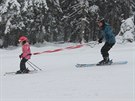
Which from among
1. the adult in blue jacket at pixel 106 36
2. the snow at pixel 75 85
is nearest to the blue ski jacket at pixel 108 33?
the adult in blue jacket at pixel 106 36

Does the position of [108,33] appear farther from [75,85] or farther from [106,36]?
[75,85]

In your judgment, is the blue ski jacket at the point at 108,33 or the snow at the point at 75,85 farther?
the blue ski jacket at the point at 108,33

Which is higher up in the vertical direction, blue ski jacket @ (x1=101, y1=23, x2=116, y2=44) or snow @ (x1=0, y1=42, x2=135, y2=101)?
blue ski jacket @ (x1=101, y1=23, x2=116, y2=44)

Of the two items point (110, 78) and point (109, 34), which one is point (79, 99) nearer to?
point (110, 78)

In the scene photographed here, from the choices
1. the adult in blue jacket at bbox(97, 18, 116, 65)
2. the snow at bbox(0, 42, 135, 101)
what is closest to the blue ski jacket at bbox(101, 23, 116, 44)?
the adult in blue jacket at bbox(97, 18, 116, 65)

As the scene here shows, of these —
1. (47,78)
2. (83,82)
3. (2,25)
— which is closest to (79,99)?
(83,82)

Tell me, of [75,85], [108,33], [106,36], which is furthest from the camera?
[106,36]

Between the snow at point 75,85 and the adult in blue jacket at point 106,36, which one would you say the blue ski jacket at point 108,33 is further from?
the snow at point 75,85

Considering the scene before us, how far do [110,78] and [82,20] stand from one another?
18476 mm

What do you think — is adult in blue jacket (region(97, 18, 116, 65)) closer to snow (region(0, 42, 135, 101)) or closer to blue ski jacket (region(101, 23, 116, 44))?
blue ski jacket (region(101, 23, 116, 44))

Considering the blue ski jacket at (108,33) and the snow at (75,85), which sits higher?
the blue ski jacket at (108,33)

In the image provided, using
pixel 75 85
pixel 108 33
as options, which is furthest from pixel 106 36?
pixel 75 85

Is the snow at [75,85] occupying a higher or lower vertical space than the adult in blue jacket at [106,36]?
lower

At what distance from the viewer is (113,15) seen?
33656 millimetres
